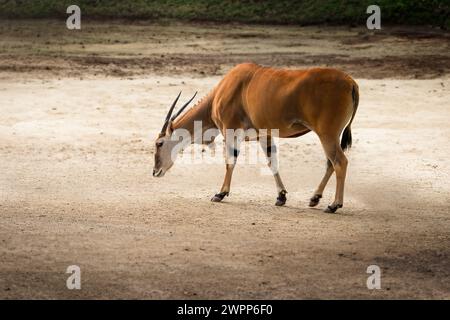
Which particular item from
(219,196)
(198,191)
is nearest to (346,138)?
(219,196)

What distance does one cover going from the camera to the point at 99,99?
52.7ft

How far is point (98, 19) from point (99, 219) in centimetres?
1702

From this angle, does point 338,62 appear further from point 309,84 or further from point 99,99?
point 309,84

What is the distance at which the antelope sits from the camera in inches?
384

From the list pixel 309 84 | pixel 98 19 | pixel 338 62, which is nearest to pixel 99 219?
pixel 309 84

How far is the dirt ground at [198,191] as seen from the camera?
7.68 m

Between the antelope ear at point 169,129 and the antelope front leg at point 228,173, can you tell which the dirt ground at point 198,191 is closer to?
the antelope front leg at point 228,173

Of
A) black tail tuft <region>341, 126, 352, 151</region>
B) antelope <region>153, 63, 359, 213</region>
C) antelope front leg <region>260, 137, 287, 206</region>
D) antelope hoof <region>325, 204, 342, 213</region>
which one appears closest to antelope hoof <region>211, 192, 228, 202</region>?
antelope <region>153, 63, 359, 213</region>

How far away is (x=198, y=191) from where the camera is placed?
36.4 ft

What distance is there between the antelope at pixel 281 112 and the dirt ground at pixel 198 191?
414mm

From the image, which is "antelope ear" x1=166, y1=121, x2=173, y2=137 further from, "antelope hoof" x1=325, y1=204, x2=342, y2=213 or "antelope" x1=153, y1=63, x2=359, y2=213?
"antelope hoof" x1=325, y1=204, x2=342, y2=213

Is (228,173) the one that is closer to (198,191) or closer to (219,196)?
(219,196)

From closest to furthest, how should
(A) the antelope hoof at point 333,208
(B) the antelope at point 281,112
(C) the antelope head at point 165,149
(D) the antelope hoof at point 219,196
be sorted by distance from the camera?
(B) the antelope at point 281,112, (A) the antelope hoof at point 333,208, (D) the antelope hoof at point 219,196, (C) the antelope head at point 165,149

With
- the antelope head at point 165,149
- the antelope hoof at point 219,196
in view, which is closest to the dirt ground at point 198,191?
the antelope hoof at point 219,196
